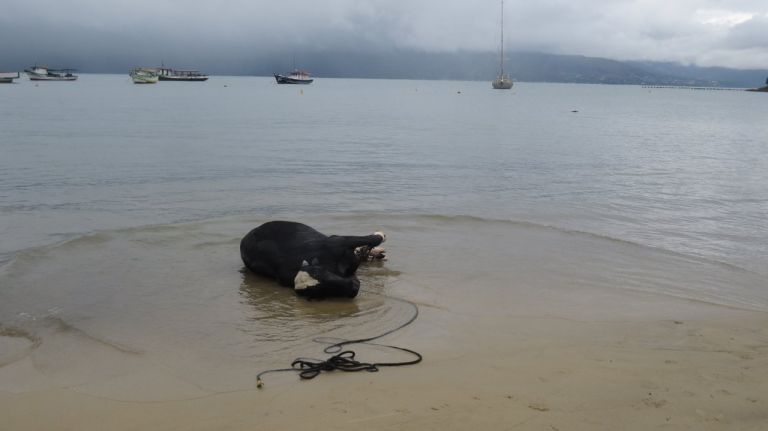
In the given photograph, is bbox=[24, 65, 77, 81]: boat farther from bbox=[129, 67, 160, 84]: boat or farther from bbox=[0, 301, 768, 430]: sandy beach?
bbox=[0, 301, 768, 430]: sandy beach

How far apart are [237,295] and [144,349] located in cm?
213

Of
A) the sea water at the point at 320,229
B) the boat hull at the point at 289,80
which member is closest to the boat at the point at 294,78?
the boat hull at the point at 289,80

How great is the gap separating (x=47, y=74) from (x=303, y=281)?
19673 centimetres

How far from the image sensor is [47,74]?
A: 6993 inches

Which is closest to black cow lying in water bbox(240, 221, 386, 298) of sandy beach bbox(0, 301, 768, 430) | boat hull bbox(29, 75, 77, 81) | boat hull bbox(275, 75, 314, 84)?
sandy beach bbox(0, 301, 768, 430)

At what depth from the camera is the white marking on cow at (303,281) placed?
29.5 feet

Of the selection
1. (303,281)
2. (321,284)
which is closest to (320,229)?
(303,281)

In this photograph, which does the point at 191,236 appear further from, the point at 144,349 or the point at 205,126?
the point at 205,126

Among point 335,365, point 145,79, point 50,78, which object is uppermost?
point 50,78

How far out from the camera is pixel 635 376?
6.33 meters

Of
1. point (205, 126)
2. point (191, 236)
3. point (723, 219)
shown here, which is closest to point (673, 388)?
point (191, 236)

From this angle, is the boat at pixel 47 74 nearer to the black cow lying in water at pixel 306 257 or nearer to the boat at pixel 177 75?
the boat at pixel 177 75

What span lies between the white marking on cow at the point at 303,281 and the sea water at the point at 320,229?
0.84ft

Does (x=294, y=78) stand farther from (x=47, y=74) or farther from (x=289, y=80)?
(x=47, y=74)
